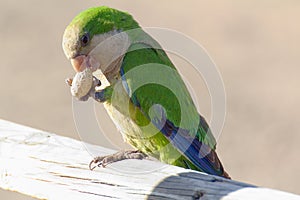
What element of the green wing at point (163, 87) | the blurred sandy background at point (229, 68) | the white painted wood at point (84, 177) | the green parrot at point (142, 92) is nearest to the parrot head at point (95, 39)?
the green parrot at point (142, 92)

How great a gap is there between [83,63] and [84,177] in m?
0.79

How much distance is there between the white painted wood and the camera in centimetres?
285

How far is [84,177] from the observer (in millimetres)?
3283

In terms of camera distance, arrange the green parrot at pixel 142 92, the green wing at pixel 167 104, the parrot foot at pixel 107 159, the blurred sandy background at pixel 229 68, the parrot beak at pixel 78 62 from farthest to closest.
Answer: the blurred sandy background at pixel 229 68 → the green wing at pixel 167 104 → the green parrot at pixel 142 92 → the parrot beak at pixel 78 62 → the parrot foot at pixel 107 159

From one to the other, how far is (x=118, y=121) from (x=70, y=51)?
50cm

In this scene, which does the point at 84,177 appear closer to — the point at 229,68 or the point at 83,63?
the point at 83,63

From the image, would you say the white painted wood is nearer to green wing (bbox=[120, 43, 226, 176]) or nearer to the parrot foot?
the parrot foot

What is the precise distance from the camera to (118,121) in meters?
4.11

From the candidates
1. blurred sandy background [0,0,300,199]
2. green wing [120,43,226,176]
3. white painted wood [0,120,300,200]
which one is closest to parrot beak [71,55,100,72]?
green wing [120,43,226,176]

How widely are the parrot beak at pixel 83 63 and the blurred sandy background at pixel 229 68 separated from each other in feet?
10.6

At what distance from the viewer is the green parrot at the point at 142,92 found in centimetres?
397

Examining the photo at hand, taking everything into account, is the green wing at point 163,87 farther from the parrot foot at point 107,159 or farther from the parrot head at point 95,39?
the parrot foot at point 107,159

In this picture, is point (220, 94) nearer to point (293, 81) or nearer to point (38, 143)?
point (38, 143)

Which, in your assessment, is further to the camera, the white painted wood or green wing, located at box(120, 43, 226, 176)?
green wing, located at box(120, 43, 226, 176)
